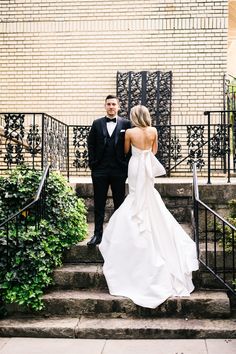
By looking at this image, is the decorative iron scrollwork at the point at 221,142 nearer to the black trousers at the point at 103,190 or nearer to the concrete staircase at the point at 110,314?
the black trousers at the point at 103,190

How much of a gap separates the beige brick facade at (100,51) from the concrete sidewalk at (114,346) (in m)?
6.65

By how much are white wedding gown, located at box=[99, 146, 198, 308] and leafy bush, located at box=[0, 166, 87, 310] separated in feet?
2.01

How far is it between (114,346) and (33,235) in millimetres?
1577

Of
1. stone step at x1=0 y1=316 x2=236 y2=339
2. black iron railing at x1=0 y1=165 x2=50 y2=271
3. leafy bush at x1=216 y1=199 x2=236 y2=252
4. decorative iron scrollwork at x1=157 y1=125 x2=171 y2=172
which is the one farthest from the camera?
decorative iron scrollwork at x1=157 y1=125 x2=171 y2=172

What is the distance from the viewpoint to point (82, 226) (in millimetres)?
6508

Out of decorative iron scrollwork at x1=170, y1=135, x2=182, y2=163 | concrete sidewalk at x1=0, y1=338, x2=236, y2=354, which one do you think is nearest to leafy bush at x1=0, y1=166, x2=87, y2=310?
concrete sidewalk at x1=0, y1=338, x2=236, y2=354

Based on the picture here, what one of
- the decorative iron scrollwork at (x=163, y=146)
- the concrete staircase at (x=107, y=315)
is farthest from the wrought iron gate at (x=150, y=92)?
the concrete staircase at (x=107, y=315)

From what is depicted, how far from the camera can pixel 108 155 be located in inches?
235

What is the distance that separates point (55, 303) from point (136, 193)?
1514 mm

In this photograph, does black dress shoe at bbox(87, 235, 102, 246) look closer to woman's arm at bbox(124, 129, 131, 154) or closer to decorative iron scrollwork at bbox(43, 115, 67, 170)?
woman's arm at bbox(124, 129, 131, 154)

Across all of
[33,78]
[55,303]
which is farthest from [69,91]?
[55,303]

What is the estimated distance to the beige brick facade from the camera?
35.3 feet

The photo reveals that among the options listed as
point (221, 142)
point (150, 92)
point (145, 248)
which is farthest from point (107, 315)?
point (150, 92)

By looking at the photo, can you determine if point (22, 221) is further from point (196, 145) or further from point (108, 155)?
point (196, 145)
